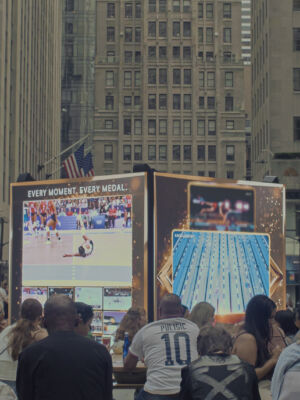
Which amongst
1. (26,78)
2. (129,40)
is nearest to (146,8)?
(129,40)

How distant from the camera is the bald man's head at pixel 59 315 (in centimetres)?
553

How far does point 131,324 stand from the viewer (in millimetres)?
11180

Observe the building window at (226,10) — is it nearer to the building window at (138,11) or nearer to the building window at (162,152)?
the building window at (138,11)

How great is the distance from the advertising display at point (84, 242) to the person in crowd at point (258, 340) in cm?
532

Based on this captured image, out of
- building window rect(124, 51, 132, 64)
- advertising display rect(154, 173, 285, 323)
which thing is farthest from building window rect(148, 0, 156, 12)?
advertising display rect(154, 173, 285, 323)

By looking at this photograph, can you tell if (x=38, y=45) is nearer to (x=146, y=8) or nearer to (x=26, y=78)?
(x=26, y=78)

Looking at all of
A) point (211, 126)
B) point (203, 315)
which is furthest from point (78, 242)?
point (211, 126)

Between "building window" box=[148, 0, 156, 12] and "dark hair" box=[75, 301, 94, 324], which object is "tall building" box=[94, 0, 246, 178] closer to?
"building window" box=[148, 0, 156, 12]

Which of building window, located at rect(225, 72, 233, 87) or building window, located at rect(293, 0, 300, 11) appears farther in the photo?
building window, located at rect(225, 72, 233, 87)

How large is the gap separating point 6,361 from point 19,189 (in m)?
7.05

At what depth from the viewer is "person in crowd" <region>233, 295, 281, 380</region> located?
6.93m

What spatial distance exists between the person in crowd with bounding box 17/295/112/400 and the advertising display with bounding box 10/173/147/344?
683 cm

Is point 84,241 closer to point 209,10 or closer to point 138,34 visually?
point 138,34

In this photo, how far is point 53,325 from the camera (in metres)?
5.54
